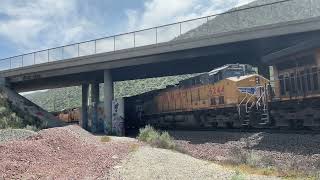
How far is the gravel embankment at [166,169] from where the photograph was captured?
41.5 ft

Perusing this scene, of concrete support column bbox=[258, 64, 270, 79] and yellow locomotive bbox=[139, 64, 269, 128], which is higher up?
concrete support column bbox=[258, 64, 270, 79]

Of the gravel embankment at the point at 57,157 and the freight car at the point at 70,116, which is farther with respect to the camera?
the freight car at the point at 70,116

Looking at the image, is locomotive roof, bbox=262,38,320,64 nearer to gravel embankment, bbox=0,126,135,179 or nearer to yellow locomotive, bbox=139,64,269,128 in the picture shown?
yellow locomotive, bbox=139,64,269,128

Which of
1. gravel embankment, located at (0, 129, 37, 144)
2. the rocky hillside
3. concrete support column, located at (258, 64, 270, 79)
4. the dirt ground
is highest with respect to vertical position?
the rocky hillside

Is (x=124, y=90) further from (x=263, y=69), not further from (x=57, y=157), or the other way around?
(x=57, y=157)

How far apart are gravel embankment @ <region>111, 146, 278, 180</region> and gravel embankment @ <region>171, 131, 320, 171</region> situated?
2789 millimetres

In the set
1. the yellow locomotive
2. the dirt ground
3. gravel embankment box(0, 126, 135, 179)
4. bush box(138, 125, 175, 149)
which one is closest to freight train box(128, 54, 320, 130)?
the yellow locomotive

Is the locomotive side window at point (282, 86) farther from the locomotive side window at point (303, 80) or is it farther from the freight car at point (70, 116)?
the freight car at point (70, 116)

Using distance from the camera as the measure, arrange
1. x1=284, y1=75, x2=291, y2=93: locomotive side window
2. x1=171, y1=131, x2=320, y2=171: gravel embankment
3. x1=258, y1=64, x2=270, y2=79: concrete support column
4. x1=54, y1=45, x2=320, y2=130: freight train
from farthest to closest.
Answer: x1=258, y1=64, x2=270, y2=79: concrete support column
x1=284, y1=75, x2=291, y2=93: locomotive side window
x1=54, y1=45, x2=320, y2=130: freight train
x1=171, y1=131, x2=320, y2=171: gravel embankment

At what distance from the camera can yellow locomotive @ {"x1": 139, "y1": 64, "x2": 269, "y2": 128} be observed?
82.0 feet

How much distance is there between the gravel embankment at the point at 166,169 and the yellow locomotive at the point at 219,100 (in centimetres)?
943

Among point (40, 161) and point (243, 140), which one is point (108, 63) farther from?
point (40, 161)

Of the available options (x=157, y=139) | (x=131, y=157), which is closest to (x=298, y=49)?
(x=157, y=139)

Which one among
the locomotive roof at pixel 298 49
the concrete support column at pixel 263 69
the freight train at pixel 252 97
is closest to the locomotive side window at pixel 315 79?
the freight train at pixel 252 97
